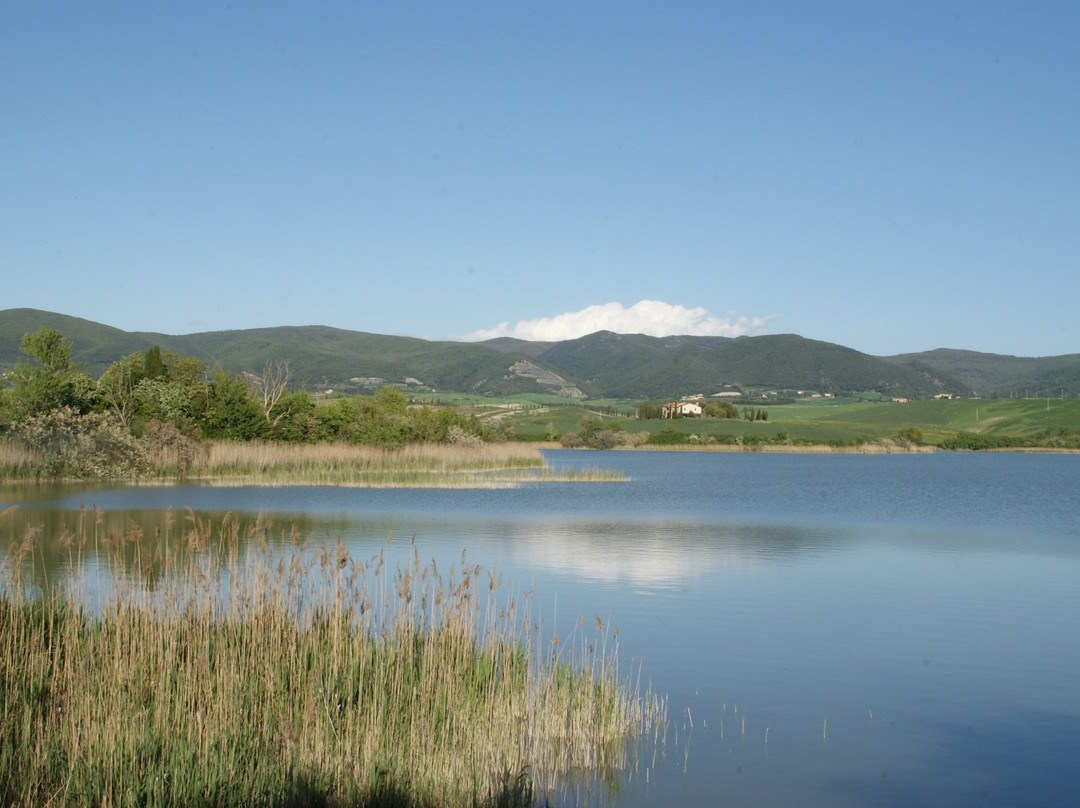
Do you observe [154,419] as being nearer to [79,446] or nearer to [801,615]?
[79,446]

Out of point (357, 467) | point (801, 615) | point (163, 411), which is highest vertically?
point (163, 411)

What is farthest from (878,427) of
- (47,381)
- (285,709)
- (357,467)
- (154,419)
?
(285,709)

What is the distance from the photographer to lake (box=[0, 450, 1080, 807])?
7.55 meters

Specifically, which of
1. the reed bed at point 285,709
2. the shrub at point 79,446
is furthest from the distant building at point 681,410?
the reed bed at point 285,709

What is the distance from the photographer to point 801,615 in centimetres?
1329

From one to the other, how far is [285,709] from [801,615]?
8.17 metres

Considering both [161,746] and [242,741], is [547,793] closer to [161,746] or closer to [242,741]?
[242,741]

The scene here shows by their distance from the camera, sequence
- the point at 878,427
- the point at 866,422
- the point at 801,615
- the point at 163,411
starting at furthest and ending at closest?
the point at 866,422
the point at 878,427
the point at 163,411
the point at 801,615

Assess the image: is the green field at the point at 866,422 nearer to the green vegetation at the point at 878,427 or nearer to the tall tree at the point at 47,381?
the green vegetation at the point at 878,427

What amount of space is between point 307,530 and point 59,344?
23811mm

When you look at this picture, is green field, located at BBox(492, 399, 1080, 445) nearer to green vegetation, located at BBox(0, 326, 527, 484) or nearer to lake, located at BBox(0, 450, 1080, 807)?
green vegetation, located at BBox(0, 326, 527, 484)

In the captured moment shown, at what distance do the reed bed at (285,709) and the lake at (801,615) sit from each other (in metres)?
0.67

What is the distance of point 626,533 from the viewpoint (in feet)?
74.1

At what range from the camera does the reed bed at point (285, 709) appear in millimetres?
5820
